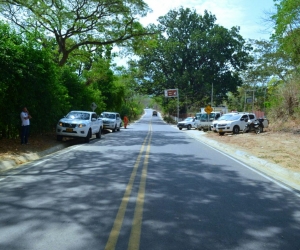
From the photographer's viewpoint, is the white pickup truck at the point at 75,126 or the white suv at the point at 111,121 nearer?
the white pickup truck at the point at 75,126

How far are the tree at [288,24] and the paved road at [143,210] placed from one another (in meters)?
15.4

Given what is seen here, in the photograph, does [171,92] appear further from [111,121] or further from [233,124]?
[233,124]

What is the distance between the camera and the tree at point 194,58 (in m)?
57.6

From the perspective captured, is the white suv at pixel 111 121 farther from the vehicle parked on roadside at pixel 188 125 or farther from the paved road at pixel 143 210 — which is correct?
the paved road at pixel 143 210

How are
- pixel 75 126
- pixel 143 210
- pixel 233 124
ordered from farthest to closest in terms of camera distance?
pixel 233 124
pixel 75 126
pixel 143 210

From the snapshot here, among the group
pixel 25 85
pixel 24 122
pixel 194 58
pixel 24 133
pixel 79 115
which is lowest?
pixel 24 133

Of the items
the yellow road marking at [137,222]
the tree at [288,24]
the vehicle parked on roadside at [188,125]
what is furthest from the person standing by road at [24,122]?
the vehicle parked on roadside at [188,125]

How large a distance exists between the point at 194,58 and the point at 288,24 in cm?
3778

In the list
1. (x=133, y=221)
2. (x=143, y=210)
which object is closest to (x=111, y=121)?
(x=143, y=210)

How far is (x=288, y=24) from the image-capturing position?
22.1 m

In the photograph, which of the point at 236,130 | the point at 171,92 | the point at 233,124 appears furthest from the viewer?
the point at 171,92

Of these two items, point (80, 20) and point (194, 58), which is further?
point (194, 58)

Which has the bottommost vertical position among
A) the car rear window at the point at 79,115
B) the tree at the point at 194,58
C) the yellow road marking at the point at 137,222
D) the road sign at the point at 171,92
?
the yellow road marking at the point at 137,222

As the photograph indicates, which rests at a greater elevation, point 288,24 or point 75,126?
point 288,24
